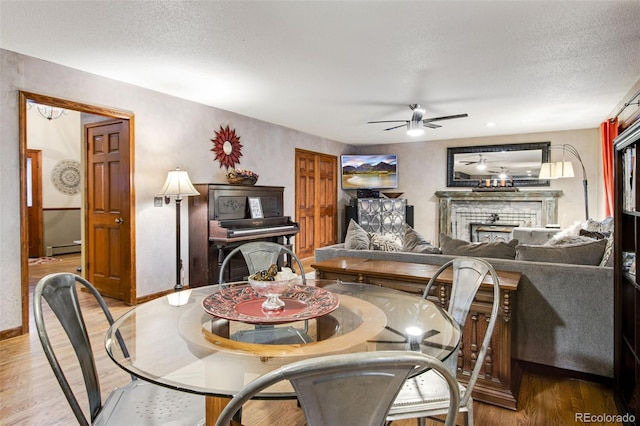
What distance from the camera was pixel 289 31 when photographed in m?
2.77

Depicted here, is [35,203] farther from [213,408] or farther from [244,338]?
[213,408]

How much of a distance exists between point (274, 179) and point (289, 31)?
3547 millimetres

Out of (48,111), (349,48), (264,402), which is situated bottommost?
(264,402)

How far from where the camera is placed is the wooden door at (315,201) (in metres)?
6.92

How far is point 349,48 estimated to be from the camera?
10.1ft

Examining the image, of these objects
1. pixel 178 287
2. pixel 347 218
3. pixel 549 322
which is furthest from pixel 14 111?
pixel 347 218

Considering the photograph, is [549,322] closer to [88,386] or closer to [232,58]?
[88,386]

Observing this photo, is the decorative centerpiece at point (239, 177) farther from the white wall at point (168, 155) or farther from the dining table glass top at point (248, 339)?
the dining table glass top at point (248, 339)

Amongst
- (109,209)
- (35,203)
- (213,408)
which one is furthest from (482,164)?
(35,203)

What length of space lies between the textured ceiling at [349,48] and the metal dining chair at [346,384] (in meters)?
2.25

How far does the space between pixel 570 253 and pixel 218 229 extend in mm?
3375

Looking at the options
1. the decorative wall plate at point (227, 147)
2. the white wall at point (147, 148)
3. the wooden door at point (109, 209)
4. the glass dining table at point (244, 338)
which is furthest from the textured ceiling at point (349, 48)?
the glass dining table at point (244, 338)

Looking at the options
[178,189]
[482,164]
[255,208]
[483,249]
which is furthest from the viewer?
[482,164]

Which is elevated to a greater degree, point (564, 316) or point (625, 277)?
point (625, 277)
